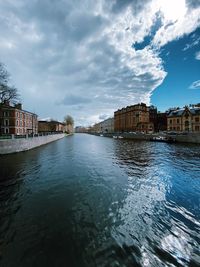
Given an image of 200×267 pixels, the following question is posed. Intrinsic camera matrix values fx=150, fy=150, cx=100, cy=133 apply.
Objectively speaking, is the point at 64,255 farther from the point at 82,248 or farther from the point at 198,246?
the point at 198,246

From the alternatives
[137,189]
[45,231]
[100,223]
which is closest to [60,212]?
[45,231]

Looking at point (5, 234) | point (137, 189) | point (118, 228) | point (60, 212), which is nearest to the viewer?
point (5, 234)

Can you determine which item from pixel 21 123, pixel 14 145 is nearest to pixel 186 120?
pixel 14 145

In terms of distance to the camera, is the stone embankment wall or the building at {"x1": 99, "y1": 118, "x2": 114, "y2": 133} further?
the building at {"x1": 99, "y1": 118, "x2": 114, "y2": 133}

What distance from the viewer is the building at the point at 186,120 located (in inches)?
2473

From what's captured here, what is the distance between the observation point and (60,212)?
642 cm

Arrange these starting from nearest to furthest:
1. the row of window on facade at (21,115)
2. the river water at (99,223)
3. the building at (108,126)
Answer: the river water at (99,223) → the row of window on facade at (21,115) → the building at (108,126)

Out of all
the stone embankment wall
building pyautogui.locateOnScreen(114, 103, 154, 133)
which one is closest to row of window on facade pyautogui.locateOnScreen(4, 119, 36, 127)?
the stone embankment wall

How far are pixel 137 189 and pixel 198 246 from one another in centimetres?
464

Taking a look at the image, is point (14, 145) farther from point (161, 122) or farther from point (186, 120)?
point (161, 122)

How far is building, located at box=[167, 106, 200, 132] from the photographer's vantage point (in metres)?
62.8

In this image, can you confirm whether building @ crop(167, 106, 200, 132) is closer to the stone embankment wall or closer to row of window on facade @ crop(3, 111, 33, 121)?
the stone embankment wall

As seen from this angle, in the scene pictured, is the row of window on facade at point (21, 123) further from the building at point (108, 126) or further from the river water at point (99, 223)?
the building at point (108, 126)

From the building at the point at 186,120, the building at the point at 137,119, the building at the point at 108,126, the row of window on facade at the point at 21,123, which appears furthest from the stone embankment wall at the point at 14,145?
the building at the point at 108,126
